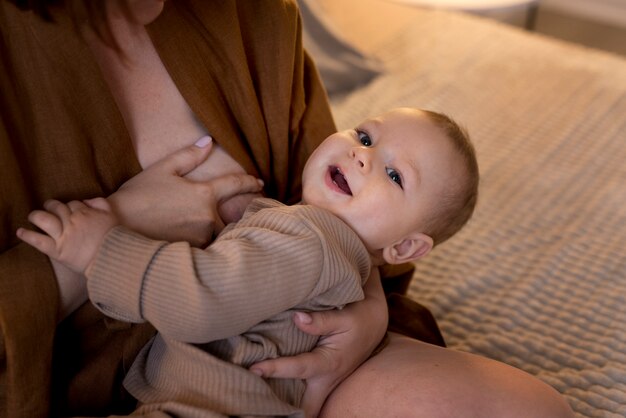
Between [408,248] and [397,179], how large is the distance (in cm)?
10

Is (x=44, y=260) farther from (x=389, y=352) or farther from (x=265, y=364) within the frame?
(x=389, y=352)

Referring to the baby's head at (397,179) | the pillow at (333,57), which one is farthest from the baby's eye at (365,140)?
the pillow at (333,57)

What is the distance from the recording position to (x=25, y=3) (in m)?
0.78

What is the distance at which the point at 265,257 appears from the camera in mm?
808

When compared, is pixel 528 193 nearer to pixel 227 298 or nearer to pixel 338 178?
pixel 338 178

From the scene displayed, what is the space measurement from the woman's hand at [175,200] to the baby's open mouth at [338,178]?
0.13 meters

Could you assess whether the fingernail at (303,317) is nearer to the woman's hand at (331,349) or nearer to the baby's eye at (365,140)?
the woman's hand at (331,349)

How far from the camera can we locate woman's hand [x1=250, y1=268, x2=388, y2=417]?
867 mm

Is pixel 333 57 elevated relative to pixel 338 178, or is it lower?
lower

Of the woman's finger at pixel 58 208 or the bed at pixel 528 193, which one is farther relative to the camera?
the bed at pixel 528 193

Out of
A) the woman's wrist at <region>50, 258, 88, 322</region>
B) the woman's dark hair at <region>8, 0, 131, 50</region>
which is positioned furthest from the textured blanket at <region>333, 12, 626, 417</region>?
the woman's dark hair at <region>8, 0, 131, 50</region>

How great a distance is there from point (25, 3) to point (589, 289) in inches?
40.8

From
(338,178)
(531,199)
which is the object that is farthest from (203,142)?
(531,199)

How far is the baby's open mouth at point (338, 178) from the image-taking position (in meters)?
0.97
